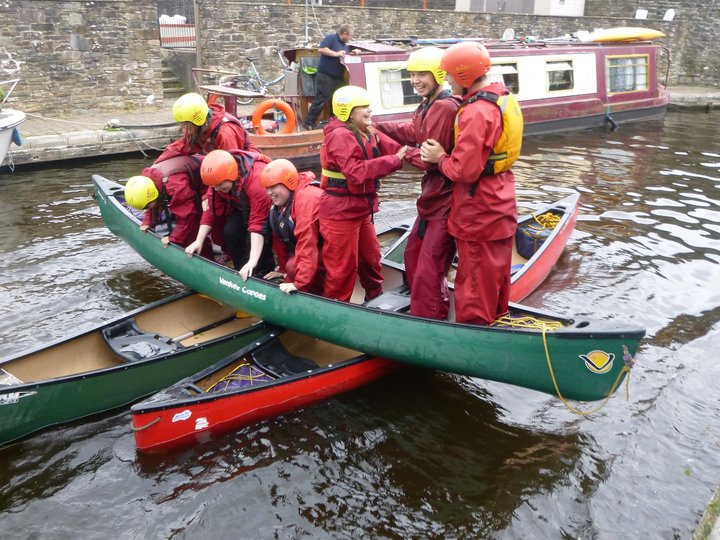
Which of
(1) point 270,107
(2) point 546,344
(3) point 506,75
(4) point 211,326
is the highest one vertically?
(3) point 506,75

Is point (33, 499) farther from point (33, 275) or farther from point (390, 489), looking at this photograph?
point (33, 275)

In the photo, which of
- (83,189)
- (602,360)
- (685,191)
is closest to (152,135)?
(83,189)

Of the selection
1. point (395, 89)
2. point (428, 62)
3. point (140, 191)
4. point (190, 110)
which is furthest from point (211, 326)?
point (395, 89)

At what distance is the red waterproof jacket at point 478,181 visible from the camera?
4.48m

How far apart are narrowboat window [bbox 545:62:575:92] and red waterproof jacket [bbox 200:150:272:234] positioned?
34.8 ft

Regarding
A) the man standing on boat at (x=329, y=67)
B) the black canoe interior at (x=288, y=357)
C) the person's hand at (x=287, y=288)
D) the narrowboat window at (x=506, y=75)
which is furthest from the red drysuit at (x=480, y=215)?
the narrowboat window at (x=506, y=75)

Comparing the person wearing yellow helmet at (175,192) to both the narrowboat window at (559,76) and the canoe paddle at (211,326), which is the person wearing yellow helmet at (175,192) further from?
the narrowboat window at (559,76)

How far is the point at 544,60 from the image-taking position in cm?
1498

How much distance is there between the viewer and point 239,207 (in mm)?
6531

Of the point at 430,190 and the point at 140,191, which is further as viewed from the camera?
the point at 140,191

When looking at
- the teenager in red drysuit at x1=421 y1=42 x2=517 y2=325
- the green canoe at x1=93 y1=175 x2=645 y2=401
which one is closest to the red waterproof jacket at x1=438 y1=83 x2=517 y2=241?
Result: the teenager in red drysuit at x1=421 y1=42 x2=517 y2=325

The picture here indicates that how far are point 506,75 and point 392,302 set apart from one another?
10149mm

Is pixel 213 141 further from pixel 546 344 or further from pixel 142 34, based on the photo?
pixel 142 34

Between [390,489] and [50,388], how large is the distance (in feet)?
8.46
